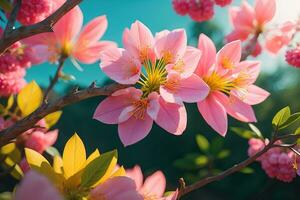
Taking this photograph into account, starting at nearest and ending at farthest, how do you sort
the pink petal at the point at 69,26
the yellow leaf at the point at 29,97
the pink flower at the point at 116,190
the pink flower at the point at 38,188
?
the pink flower at the point at 38,188 → the pink flower at the point at 116,190 → the pink petal at the point at 69,26 → the yellow leaf at the point at 29,97

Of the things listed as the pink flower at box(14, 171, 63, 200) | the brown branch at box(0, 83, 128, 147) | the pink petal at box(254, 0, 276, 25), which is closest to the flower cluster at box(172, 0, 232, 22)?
the pink petal at box(254, 0, 276, 25)

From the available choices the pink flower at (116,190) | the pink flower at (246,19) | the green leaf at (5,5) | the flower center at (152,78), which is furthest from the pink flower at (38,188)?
the pink flower at (246,19)

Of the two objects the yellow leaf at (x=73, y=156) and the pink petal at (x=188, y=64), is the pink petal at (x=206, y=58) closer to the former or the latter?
the pink petal at (x=188, y=64)

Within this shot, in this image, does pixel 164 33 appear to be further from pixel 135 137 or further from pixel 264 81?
pixel 264 81

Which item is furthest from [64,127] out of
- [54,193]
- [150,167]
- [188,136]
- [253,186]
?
[54,193]

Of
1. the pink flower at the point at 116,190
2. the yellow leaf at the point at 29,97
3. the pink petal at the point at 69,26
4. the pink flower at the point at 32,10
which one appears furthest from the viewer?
the yellow leaf at the point at 29,97
